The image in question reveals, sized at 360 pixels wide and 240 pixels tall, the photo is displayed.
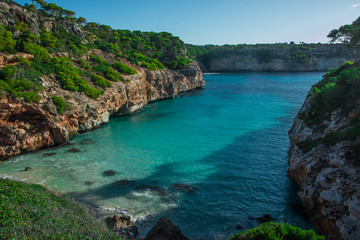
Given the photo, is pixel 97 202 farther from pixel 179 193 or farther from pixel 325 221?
pixel 325 221

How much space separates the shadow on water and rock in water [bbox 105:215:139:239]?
2.48ft

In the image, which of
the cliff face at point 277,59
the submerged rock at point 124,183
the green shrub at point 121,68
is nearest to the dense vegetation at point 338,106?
the submerged rock at point 124,183

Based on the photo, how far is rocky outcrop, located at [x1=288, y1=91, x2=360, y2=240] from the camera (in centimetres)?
988

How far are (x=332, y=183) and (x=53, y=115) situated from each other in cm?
2439

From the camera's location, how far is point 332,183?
1134cm

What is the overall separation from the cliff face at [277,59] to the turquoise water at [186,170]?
295 feet

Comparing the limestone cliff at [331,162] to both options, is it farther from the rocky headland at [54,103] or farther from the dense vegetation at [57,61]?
the dense vegetation at [57,61]

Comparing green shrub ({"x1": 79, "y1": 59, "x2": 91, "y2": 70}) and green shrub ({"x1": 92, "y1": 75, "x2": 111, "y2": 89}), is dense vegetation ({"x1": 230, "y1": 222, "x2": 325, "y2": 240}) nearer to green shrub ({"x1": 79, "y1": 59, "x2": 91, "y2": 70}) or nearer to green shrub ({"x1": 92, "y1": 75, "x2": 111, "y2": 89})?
green shrub ({"x1": 92, "y1": 75, "x2": 111, "y2": 89})

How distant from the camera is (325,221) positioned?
11.1 m

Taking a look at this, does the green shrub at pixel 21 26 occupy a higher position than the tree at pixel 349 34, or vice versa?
the green shrub at pixel 21 26

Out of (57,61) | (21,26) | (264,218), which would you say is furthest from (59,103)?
(264,218)

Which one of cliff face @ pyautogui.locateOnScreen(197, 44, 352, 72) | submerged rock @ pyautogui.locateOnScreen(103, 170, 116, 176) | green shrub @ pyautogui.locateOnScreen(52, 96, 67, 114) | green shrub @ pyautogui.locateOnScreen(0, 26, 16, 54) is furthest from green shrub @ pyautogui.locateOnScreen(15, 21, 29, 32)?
cliff face @ pyautogui.locateOnScreen(197, 44, 352, 72)

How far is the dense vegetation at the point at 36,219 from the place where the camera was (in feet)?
24.8

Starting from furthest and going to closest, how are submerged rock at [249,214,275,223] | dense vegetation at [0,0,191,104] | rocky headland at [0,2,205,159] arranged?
dense vegetation at [0,0,191,104]
rocky headland at [0,2,205,159]
submerged rock at [249,214,275,223]
